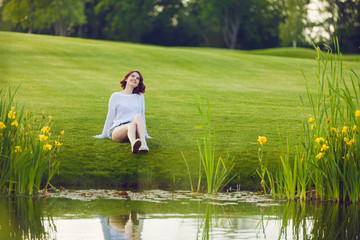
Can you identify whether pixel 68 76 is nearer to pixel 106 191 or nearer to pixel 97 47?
pixel 97 47

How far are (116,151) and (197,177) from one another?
1.40 meters

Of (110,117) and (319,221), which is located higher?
(110,117)

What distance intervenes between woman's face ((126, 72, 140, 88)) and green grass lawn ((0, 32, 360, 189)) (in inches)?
37.7

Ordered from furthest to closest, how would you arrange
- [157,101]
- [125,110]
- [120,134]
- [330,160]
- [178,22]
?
[178,22] < [157,101] < [125,110] < [120,134] < [330,160]

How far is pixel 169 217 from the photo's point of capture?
5.16m

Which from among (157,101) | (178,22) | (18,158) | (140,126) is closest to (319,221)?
(18,158)

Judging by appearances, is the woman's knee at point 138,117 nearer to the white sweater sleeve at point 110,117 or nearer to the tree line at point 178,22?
the white sweater sleeve at point 110,117

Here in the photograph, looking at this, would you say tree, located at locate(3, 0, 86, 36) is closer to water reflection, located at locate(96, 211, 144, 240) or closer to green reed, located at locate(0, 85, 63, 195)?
green reed, located at locate(0, 85, 63, 195)

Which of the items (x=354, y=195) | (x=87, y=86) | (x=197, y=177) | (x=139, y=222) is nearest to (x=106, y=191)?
(x=197, y=177)

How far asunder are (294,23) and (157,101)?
2691 centimetres

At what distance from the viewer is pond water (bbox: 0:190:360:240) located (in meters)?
4.51

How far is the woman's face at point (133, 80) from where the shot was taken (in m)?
8.66

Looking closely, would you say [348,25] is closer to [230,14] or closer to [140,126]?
[230,14]

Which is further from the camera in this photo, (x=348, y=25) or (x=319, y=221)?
(x=348, y=25)
